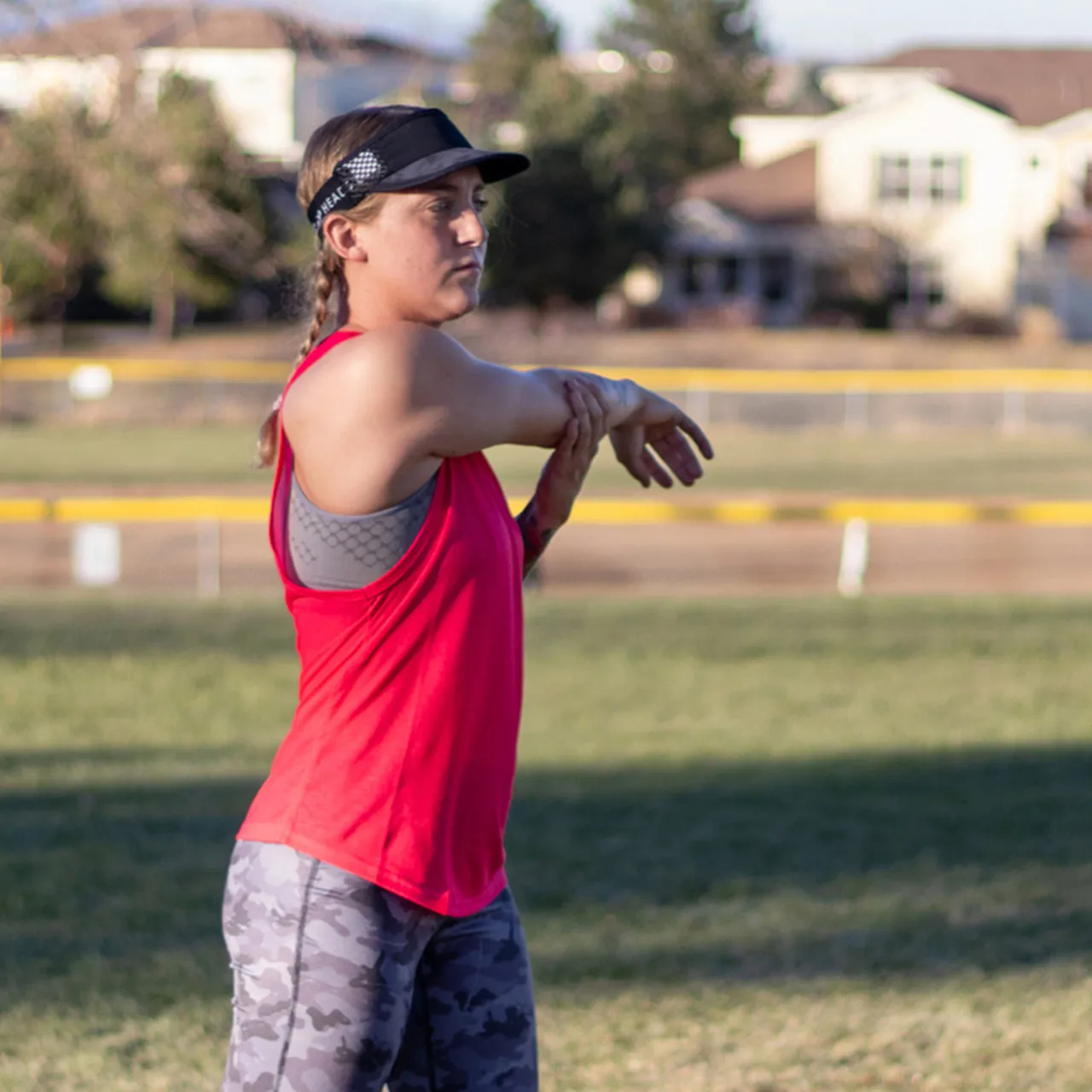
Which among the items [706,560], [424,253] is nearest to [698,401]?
[706,560]

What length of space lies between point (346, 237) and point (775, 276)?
5492 cm

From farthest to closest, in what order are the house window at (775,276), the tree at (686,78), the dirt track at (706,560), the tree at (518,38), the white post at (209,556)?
the tree at (686,78) → the tree at (518,38) → the house window at (775,276) → the dirt track at (706,560) → the white post at (209,556)

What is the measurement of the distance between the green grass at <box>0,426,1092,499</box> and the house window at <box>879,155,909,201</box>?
2483 centimetres

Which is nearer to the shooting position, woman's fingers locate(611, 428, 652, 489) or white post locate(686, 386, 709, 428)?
woman's fingers locate(611, 428, 652, 489)

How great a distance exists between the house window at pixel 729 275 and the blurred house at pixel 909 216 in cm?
4

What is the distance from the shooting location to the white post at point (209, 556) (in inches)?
577

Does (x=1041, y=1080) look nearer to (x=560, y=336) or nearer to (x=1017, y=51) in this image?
(x=560, y=336)

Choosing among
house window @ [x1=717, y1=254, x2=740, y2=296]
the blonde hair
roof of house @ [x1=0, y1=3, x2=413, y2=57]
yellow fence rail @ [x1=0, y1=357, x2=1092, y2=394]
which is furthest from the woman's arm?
house window @ [x1=717, y1=254, x2=740, y2=296]

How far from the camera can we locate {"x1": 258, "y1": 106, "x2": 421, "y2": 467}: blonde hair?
2.56m

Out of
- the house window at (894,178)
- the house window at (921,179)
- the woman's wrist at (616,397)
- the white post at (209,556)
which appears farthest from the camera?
Result: the house window at (894,178)

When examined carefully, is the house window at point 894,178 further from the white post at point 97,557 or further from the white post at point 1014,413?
the white post at point 97,557

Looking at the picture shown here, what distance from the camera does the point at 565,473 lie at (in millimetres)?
2861

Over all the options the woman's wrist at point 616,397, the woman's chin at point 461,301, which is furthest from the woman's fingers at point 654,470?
the woman's chin at point 461,301

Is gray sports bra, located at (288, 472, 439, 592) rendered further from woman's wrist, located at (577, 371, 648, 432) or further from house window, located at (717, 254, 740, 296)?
house window, located at (717, 254, 740, 296)
